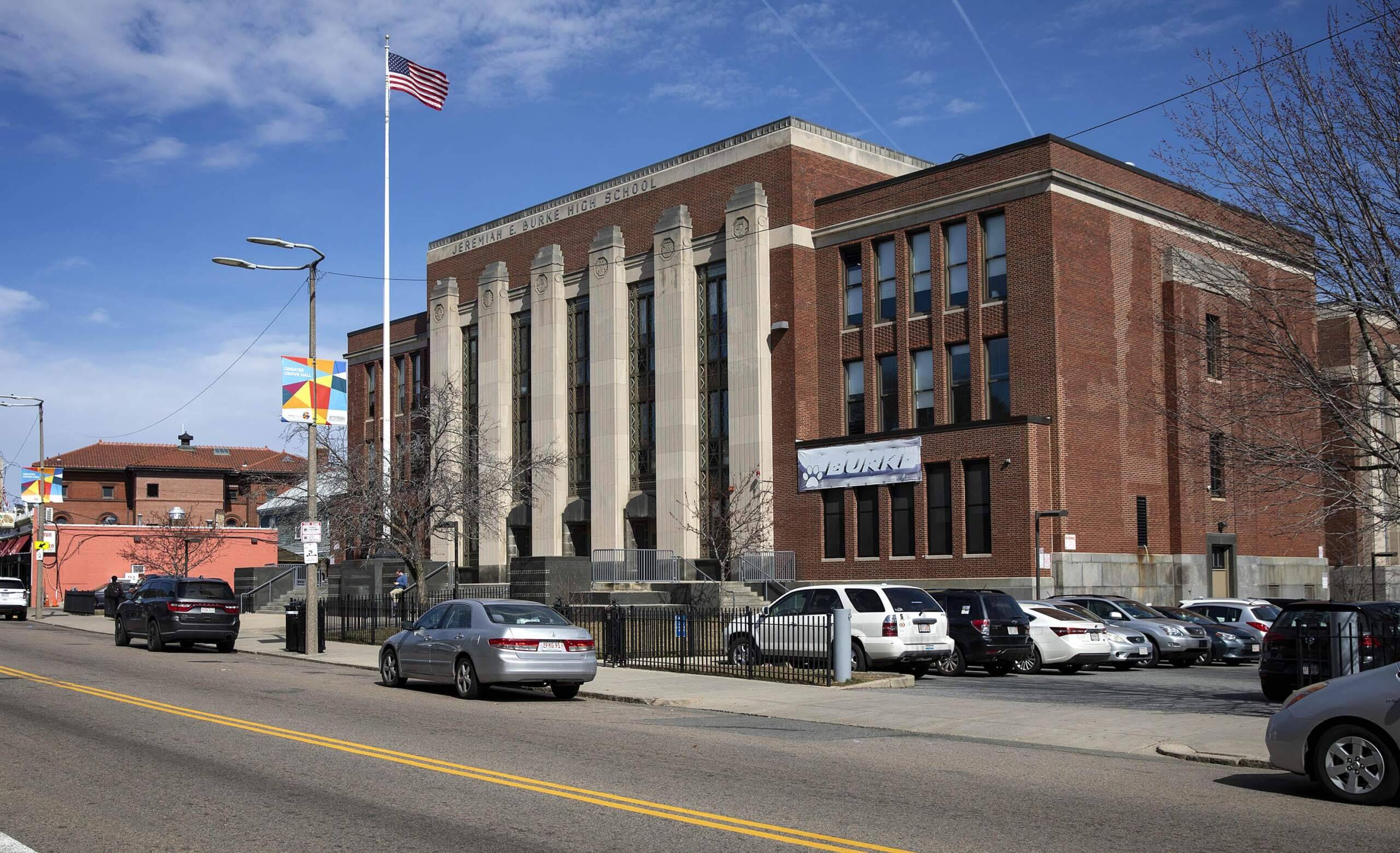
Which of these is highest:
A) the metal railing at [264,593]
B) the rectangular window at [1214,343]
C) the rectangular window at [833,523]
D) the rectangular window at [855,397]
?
the rectangular window at [855,397]

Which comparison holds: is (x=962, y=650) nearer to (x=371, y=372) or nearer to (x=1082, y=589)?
(x=1082, y=589)

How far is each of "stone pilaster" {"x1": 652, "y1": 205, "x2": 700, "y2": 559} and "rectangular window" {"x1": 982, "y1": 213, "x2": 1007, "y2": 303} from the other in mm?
12180

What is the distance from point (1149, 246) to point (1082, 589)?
38.3ft

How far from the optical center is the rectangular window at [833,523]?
141 feet

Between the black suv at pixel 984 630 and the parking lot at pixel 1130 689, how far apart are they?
363 millimetres

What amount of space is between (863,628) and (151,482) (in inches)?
3185

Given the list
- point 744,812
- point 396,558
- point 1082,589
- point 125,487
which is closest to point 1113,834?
point 744,812

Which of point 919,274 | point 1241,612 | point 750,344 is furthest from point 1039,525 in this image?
point 750,344

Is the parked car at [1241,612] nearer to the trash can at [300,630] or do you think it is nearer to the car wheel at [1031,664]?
the car wheel at [1031,664]

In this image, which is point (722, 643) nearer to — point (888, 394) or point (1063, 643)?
point (1063, 643)

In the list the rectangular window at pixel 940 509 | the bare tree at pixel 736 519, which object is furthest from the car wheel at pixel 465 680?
the rectangular window at pixel 940 509

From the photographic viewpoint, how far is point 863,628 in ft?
73.3

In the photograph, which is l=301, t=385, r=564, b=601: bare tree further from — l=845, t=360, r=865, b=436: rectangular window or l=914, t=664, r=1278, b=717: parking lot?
l=914, t=664, r=1278, b=717: parking lot

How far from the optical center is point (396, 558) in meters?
52.6
